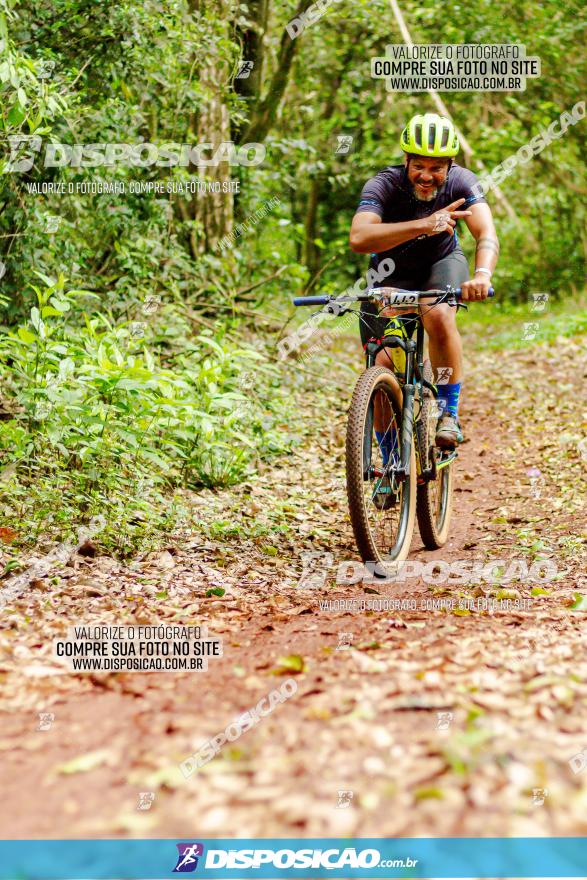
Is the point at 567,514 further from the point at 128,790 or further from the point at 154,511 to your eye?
the point at 128,790

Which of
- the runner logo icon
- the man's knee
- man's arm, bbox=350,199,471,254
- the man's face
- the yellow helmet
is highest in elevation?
the yellow helmet

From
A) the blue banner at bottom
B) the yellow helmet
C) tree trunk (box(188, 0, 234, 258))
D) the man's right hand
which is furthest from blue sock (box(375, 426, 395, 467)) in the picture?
tree trunk (box(188, 0, 234, 258))

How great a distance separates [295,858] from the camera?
2.05 meters

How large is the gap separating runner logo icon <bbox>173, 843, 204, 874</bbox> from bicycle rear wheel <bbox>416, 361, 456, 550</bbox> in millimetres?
3127

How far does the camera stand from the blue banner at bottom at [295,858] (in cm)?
195

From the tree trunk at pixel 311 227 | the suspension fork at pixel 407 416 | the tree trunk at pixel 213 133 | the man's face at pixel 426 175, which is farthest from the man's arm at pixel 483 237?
the tree trunk at pixel 311 227

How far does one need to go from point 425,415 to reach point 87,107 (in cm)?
343

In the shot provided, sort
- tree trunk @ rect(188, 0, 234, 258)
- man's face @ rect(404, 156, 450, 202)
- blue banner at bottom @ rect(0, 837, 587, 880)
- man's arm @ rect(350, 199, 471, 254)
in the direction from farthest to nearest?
tree trunk @ rect(188, 0, 234, 258)
man's face @ rect(404, 156, 450, 202)
man's arm @ rect(350, 199, 471, 254)
blue banner at bottom @ rect(0, 837, 587, 880)

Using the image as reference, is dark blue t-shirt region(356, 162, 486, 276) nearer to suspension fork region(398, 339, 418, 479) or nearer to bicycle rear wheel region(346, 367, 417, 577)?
suspension fork region(398, 339, 418, 479)

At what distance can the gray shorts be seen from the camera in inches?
191

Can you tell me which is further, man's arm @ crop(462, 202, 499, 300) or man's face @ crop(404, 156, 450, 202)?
man's face @ crop(404, 156, 450, 202)

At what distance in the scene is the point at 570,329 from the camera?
43.5ft

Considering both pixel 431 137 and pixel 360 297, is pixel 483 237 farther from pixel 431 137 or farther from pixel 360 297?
pixel 360 297

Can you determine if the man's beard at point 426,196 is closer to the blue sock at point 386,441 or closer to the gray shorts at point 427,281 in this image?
the gray shorts at point 427,281
